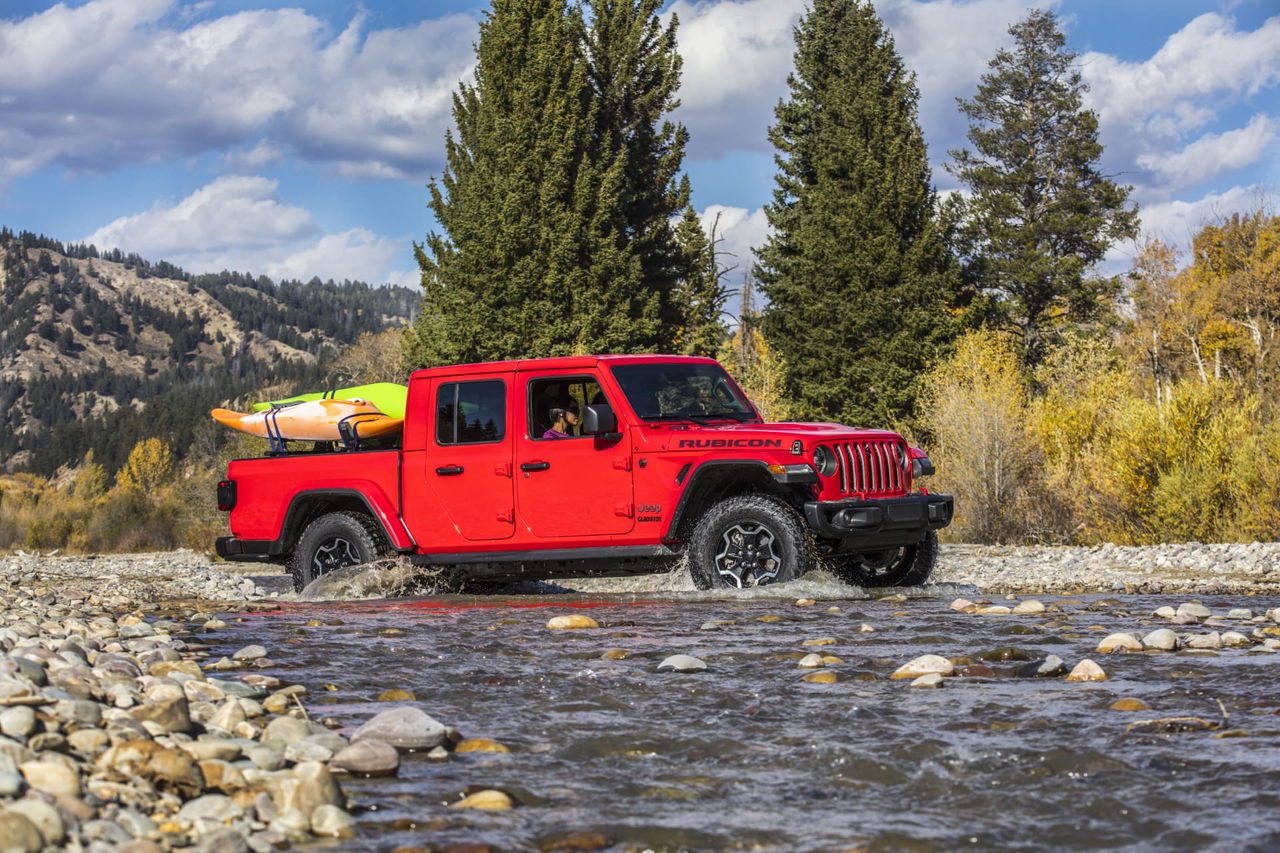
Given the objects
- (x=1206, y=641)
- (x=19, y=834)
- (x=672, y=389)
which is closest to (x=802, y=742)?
(x=19, y=834)

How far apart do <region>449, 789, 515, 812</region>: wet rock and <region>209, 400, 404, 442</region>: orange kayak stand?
7150mm

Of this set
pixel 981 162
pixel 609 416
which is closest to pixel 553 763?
pixel 609 416

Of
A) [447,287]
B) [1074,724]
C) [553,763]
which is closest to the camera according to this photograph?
[553,763]

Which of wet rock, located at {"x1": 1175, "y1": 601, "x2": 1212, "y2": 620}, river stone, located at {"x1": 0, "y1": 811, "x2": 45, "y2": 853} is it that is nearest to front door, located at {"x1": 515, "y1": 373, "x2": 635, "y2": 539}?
wet rock, located at {"x1": 1175, "y1": 601, "x2": 1212, "y2": 620}

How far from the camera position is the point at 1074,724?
435cm

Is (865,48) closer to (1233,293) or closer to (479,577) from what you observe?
(1233,293)

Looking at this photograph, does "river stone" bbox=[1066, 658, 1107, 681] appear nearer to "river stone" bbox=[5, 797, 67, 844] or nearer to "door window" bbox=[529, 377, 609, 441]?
"river stone" bbox=[5, 797, 67, 844]

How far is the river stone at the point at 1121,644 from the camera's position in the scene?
597 centimetres

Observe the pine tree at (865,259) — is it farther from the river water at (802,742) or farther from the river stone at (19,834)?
the river stone at (19,834)

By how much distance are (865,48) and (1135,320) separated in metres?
17.2

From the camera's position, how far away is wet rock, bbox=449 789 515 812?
3.54 metres

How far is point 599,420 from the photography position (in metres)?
8.75

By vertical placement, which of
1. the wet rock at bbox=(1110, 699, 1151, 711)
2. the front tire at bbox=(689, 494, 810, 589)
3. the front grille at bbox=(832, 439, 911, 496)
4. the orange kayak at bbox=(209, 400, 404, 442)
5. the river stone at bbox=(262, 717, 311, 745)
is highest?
the orange kayak at bbox=(209, 400, 404, 442)

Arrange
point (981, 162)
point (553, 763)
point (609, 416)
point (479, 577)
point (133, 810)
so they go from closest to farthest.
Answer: point (133, 810)
point (553, 763)
point (609, 416)
point (479, 577)
point (981, 162)
